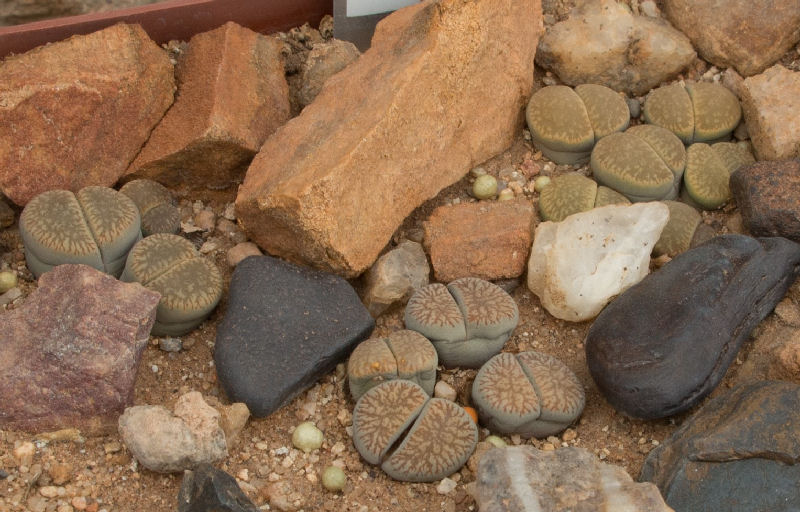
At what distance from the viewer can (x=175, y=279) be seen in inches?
129

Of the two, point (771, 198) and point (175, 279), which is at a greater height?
point (771, 198)

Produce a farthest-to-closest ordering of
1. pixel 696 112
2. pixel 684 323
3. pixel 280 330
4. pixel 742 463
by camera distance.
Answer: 1. pixel 696 112
2. pixel 280 330
3. pixel 684 323
4. pixel 742 463

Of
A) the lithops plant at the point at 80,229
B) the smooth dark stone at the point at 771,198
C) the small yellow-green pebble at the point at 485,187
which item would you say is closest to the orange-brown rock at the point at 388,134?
the small yellow-green pebble at the point at 485,187

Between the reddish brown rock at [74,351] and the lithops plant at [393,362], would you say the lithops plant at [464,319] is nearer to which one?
the lithops plant at [393,362]

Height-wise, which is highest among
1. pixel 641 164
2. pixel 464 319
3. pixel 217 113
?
pixel 217 113

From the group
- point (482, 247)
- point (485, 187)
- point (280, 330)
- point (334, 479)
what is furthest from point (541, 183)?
point (334, 479)

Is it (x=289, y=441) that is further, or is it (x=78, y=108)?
(x=78, y=108)

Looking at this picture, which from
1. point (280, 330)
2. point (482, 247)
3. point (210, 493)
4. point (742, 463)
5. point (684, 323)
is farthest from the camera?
point (482, 247)

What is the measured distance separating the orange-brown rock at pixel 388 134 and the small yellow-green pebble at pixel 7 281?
34.6 inches

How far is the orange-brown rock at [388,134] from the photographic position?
3.27 meters

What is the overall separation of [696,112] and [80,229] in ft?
8.45

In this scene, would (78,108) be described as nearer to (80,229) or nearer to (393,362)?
(80,229)

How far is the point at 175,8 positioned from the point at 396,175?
56.6 inches

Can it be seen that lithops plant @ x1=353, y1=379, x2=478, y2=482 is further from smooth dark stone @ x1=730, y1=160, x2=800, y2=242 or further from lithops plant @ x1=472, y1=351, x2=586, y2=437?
smooth dark stone @ x1=730, y1=160, x2=800, y2=242
